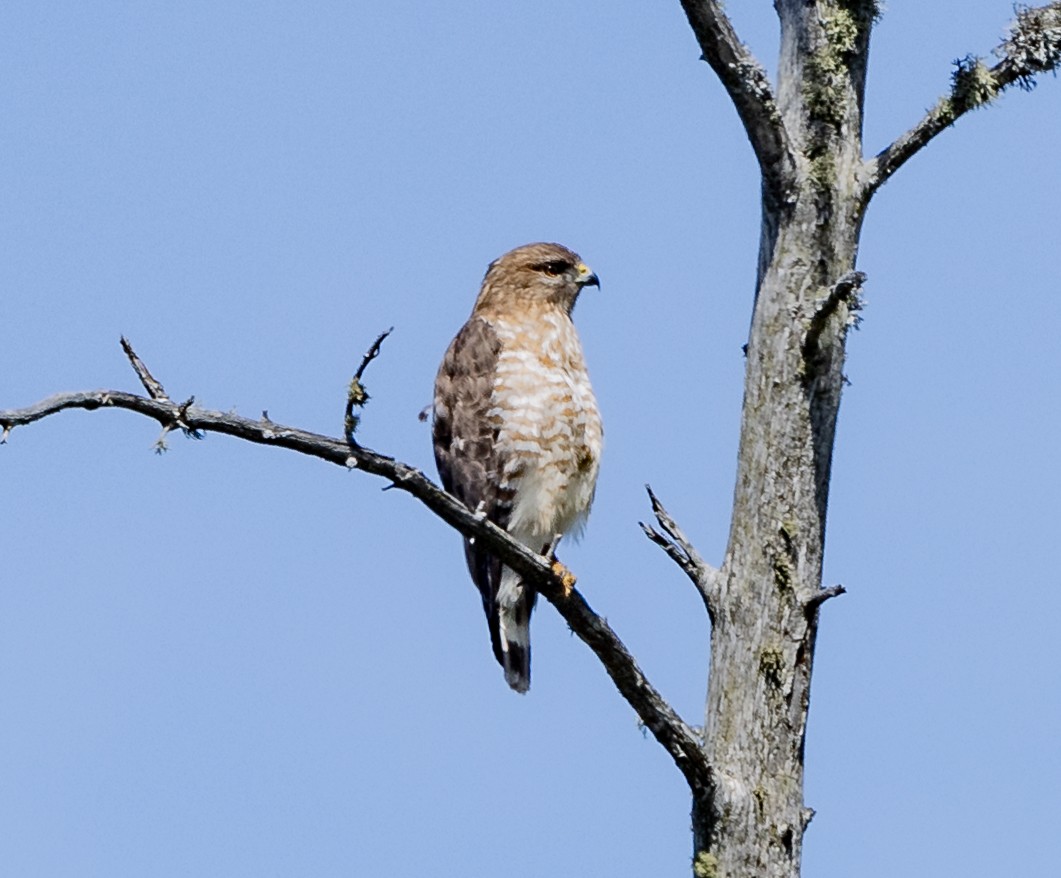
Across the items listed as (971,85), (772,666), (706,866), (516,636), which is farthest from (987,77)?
(516,636)

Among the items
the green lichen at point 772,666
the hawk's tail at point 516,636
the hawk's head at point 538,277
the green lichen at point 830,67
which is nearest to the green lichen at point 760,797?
the green lichen at point 772,666

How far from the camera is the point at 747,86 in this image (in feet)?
14.1

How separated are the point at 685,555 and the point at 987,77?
1616mm

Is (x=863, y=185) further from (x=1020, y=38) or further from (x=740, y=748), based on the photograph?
(x=740, y=748)

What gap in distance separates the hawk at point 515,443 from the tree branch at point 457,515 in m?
1.29

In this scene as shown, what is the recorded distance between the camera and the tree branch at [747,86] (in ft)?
14.1

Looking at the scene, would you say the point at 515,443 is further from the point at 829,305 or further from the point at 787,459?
the point at 829,305

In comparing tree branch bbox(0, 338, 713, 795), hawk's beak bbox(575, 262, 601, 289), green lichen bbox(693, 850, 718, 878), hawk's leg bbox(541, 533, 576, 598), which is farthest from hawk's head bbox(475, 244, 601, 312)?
green lichen bbox(693, 850, 718, 878)

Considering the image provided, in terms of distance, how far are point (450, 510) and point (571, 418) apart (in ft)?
6.66

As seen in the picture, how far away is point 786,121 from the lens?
4477mm

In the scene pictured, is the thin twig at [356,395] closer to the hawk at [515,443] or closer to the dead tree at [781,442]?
the dead tree at [781,442]

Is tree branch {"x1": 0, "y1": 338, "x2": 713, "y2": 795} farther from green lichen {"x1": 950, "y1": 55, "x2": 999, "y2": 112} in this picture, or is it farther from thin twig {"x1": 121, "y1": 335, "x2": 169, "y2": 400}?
green lichen {"x1": 950, "y1": 55, "x2": 999, "y2": 112}

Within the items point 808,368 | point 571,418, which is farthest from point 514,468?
point 808,368

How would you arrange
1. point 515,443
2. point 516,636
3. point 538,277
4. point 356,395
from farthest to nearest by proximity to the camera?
point 538,277 < point 516,636 < point 515,443 < point 356,395
